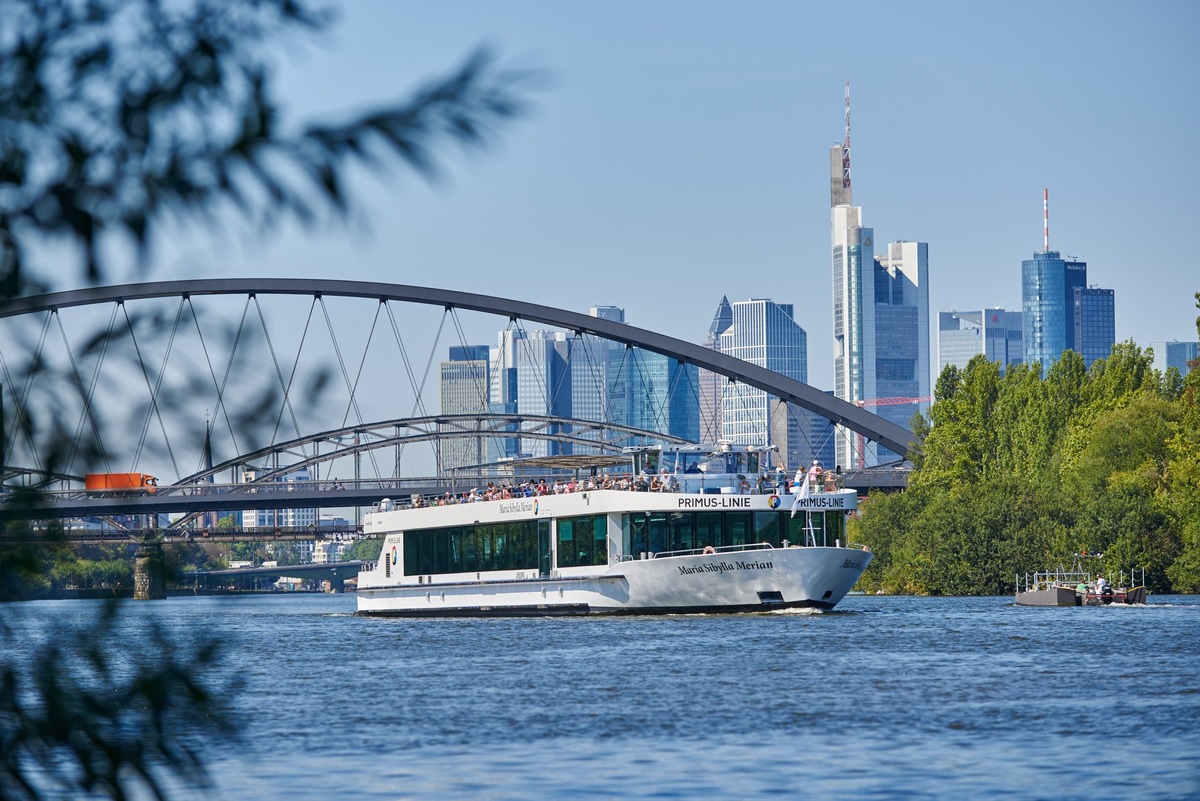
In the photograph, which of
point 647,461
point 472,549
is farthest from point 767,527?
point 472,549

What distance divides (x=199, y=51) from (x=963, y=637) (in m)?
38.3

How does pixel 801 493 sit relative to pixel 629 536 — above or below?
above

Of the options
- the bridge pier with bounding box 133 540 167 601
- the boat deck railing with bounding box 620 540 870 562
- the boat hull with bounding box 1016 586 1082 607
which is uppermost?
the bridge pier with bounding box 133 540 167 601

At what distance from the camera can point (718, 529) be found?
52281 mm

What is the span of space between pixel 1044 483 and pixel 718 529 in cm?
A: 3967

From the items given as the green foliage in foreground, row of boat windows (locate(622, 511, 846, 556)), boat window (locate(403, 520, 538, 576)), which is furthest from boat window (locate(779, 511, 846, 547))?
the green foliage in foreground

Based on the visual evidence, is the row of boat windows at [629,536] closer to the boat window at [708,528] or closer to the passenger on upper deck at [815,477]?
the boat window at [708,528]

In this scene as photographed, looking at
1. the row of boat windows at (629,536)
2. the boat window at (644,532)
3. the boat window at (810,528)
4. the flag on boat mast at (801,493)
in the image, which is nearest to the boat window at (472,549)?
the row of boat windows at (629,536)

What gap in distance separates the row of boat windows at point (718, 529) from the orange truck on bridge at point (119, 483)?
145 feet

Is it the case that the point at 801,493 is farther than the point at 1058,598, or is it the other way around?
the point at 1058,598

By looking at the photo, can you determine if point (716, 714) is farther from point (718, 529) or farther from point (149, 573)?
point (718, 529)

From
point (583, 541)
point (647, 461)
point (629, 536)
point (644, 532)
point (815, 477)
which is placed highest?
point (647, 461)

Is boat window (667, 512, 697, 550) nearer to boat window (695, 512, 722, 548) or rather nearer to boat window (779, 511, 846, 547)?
boat window (695, 512, 722, 548)

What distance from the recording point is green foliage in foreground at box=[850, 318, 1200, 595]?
76500 mm
